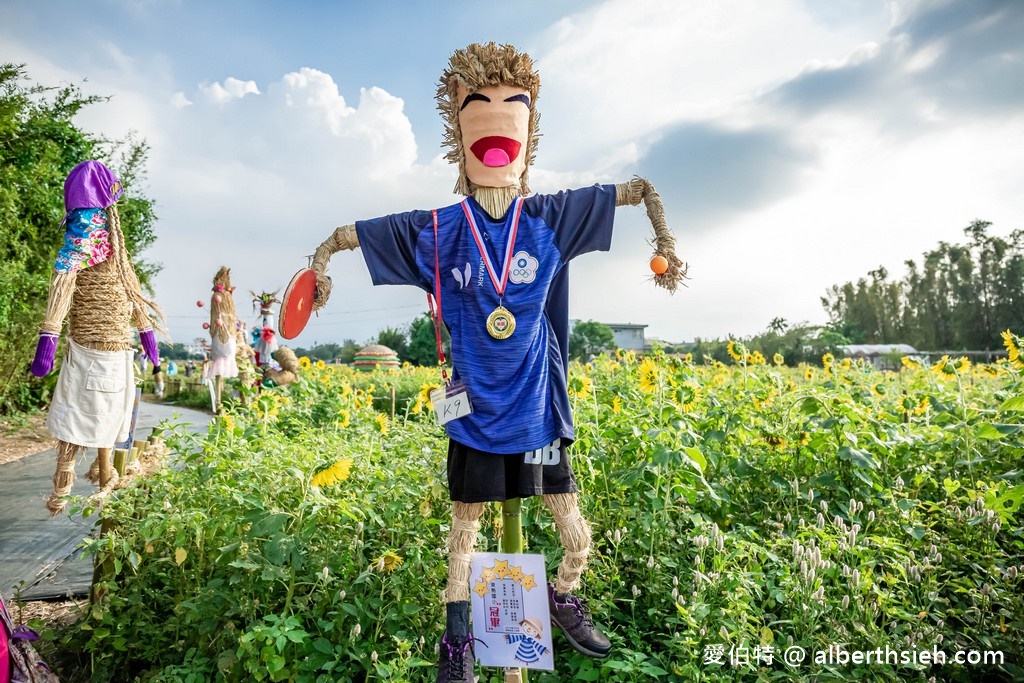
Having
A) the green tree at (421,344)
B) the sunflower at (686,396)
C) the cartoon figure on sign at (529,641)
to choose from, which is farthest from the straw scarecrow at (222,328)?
the green tree at (421,344)

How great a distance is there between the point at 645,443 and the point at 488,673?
3.41 feet

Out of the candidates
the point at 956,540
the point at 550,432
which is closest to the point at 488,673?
the point at 550,432

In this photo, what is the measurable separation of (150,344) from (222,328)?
5.76 meters

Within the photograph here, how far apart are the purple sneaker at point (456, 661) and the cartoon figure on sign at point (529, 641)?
0.14 meters

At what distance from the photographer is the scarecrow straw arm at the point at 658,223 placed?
2.08 metres

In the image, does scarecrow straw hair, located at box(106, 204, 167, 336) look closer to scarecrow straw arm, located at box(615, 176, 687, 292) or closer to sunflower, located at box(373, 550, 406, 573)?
sunflower, located at box(373, 550, 406, 573)

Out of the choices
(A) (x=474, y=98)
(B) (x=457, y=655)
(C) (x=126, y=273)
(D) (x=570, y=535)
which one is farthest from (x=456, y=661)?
(C) (x=126, y=273)

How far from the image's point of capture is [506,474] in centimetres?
206

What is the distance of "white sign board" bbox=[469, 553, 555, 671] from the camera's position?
2027 mm

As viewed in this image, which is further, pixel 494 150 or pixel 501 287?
pixel 494 150

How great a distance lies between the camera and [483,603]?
2.07 metres

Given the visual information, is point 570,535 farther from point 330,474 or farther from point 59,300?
point 59,300

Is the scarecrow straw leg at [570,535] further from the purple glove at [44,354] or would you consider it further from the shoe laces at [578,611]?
the purple glove at [44,354]

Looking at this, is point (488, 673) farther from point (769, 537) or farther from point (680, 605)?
point (769, 537)
